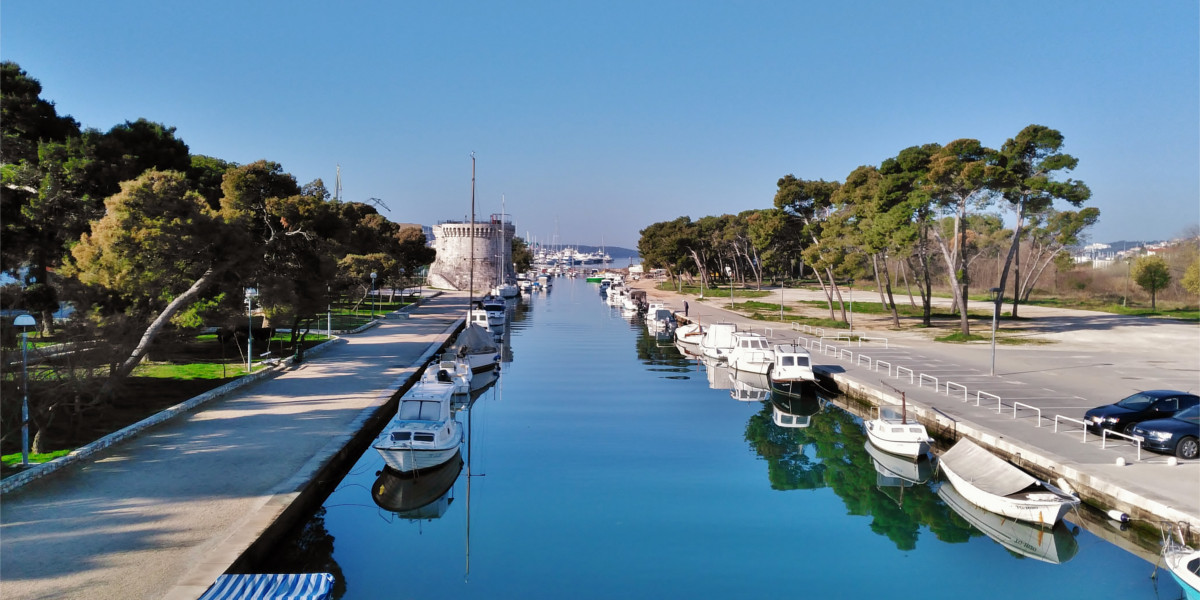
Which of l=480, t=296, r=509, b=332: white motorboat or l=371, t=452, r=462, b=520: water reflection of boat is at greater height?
l=480, t=296, r=509, b=332: white motorboat

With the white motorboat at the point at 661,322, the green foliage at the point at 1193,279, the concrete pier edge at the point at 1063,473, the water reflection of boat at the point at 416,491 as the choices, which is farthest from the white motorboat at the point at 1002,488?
the green foliage at the point at 1193,279

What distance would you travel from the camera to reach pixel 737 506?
17.6 metres

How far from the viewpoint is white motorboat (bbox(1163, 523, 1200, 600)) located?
36.6 ft

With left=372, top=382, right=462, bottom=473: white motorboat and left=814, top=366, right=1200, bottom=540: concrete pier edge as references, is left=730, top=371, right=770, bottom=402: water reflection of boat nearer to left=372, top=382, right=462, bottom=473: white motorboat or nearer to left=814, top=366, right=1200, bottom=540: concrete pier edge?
left=814, top=366, right=1200, bottom=540: concrete pier edge

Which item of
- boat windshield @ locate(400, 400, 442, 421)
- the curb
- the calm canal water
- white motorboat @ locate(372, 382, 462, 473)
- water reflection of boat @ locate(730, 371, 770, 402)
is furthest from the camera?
water reflection of boat @ locate(730, 371, 770, 402)

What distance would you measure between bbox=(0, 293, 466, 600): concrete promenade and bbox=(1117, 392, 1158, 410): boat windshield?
19.5m

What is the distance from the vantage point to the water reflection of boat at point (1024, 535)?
14539 mm

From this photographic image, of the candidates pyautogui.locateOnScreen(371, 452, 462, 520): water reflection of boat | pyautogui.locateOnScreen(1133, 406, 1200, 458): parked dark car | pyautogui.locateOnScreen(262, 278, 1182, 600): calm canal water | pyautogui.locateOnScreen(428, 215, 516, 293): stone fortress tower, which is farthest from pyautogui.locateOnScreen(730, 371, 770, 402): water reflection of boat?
pyautogui.locateOnScreen(428, 215, 516, 293): stone fortress tower

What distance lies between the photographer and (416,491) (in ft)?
60.2

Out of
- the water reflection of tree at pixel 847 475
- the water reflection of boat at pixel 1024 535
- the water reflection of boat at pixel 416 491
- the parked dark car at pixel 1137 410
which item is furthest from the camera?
the parked dark car at pixel 1137 410

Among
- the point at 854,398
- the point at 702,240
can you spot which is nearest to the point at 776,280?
the point at 702,240

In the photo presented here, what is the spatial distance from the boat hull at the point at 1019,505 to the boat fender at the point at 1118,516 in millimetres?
700

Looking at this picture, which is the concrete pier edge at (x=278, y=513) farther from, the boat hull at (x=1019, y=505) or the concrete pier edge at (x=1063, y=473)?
the concrete pier edge at (x=1063, y=473)

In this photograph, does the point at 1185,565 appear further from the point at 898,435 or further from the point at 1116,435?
the point at 898,435
